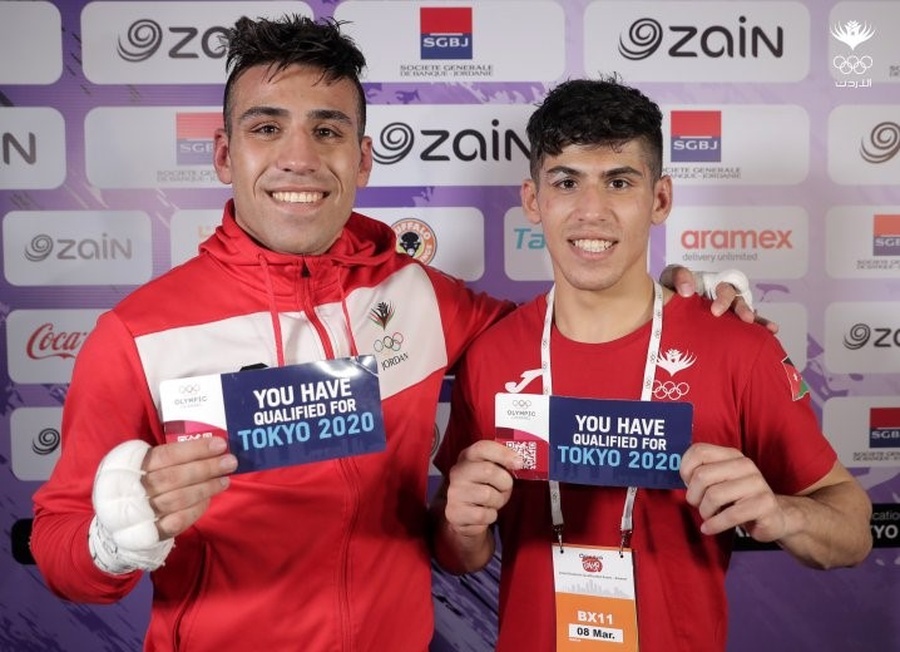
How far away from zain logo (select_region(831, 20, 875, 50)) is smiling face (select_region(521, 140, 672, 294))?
1.24 m

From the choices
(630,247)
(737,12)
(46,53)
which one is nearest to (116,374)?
(630,247)

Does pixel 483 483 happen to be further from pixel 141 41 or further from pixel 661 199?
pixel 141 41

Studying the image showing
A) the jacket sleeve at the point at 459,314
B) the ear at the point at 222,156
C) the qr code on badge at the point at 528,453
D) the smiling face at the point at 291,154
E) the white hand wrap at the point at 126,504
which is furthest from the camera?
the jacket sleeve at the point at 459,314

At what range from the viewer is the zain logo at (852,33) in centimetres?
227

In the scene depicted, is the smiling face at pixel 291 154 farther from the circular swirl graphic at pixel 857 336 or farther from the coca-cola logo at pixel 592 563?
the circular swirl graphic at pixel 857 336

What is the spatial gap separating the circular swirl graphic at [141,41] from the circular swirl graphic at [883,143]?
2113mm

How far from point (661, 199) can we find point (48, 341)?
70.7 inches

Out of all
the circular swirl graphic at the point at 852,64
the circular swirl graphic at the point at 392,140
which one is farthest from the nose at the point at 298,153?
the circular swirl graphic at the point at 852,64

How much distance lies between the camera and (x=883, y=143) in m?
2.29

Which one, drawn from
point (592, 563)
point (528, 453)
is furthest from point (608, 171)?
point (592, 563)

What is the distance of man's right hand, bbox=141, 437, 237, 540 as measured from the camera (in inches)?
42.1

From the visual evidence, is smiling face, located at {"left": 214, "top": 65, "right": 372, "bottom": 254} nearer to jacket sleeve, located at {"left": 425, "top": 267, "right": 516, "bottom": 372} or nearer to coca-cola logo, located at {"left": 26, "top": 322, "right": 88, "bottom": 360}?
jacket sleeve, located at {"left": 425, "top": 267, "right": 516, "bottom": 372}

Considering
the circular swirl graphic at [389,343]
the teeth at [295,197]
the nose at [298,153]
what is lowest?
the circular swirl graphic at [389,343]

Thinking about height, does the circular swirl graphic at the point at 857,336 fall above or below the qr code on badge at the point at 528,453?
above
